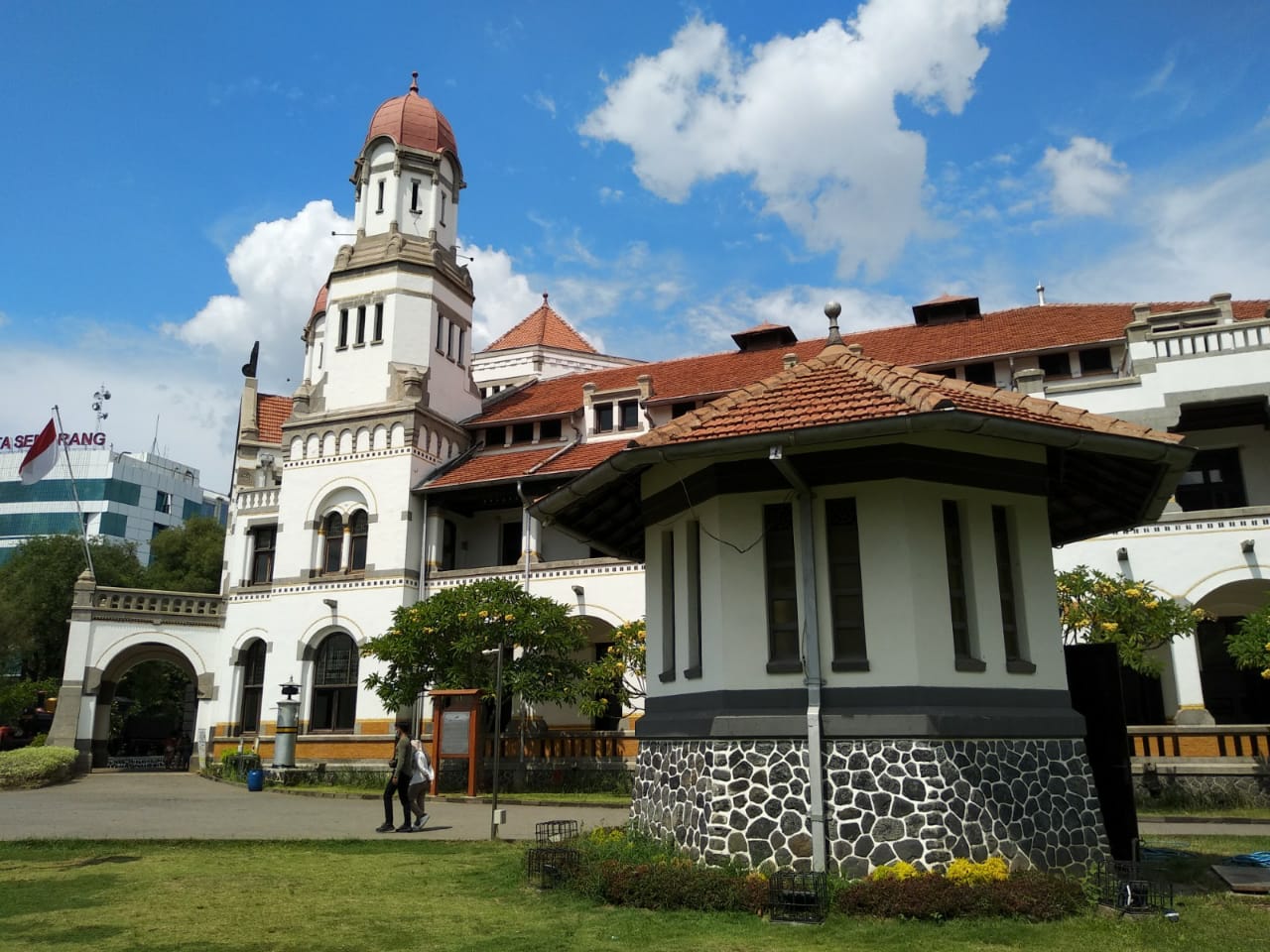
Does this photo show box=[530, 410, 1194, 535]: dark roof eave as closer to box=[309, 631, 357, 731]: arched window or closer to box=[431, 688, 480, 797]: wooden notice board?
box=[431, 688, 480, 797]: wooden notice board

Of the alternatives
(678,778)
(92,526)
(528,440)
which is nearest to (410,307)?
(528,440)

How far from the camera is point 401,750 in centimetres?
1568

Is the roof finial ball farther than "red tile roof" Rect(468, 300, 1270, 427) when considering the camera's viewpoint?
→ No

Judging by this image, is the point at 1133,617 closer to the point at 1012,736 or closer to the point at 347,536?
the point at 1012,736

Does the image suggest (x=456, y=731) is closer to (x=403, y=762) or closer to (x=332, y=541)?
(x=403, y=762)

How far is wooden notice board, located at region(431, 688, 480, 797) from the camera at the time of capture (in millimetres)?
21344

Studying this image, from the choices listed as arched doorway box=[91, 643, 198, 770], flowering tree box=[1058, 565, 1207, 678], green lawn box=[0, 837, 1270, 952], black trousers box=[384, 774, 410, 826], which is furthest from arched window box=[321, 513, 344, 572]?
flowering tree box=[1058, 565, 1207, 678]

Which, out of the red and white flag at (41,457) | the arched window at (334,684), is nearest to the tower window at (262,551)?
the arched window at (334,684)

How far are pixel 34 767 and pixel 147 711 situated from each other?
3368 cm

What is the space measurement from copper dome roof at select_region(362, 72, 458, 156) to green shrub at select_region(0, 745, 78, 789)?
21.4 meters

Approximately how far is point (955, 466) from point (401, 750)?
9845 millimetres

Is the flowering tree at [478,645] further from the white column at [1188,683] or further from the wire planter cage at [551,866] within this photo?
the wire planter cage at [551,866]

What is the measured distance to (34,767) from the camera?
25719 mm

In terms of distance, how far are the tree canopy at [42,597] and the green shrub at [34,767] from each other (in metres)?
20.0
